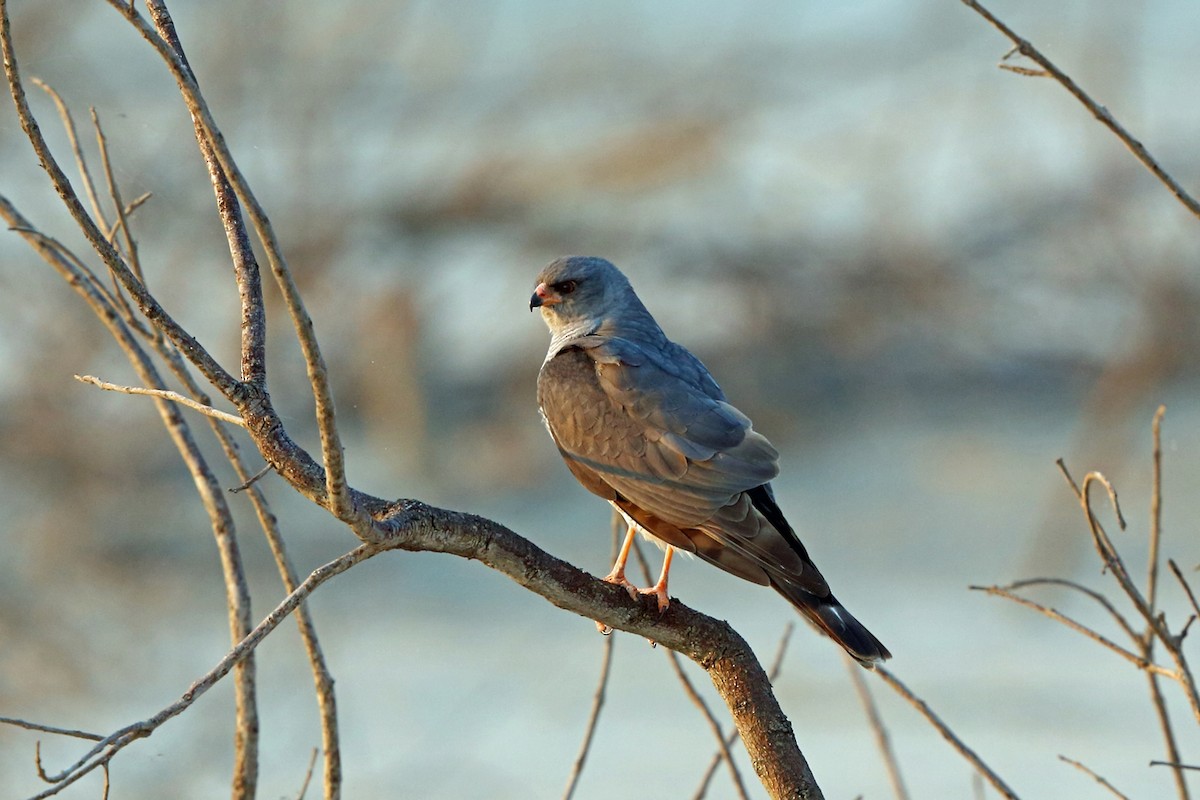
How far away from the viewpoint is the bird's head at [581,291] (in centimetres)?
266

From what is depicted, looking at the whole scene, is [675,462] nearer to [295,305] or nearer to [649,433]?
[649,433]

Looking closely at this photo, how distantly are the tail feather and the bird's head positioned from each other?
95cm

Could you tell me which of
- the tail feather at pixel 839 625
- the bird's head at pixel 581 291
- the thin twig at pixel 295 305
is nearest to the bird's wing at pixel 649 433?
the tail feather at pixel 839 625

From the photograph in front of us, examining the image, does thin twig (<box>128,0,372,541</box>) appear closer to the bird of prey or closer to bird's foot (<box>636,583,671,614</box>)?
bird's foot (<box>636,583,671,614</box>)

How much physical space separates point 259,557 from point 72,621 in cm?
72

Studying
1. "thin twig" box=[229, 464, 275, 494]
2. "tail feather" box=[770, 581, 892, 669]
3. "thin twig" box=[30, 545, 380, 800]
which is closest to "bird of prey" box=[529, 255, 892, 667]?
"tail feather" box=[770, 581, 892, 669]

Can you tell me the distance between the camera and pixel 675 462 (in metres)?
2.02

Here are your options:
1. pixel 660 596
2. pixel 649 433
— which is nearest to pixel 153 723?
pixel 660 596

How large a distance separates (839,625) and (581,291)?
1109mm

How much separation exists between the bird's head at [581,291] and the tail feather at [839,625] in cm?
95

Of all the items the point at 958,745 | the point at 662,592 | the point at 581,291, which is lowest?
the point at 958,745

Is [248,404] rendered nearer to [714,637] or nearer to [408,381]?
[714,637]

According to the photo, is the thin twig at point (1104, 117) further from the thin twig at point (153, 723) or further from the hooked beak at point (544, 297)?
the hooked beak at point (544, 297)

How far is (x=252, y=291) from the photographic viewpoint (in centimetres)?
135
